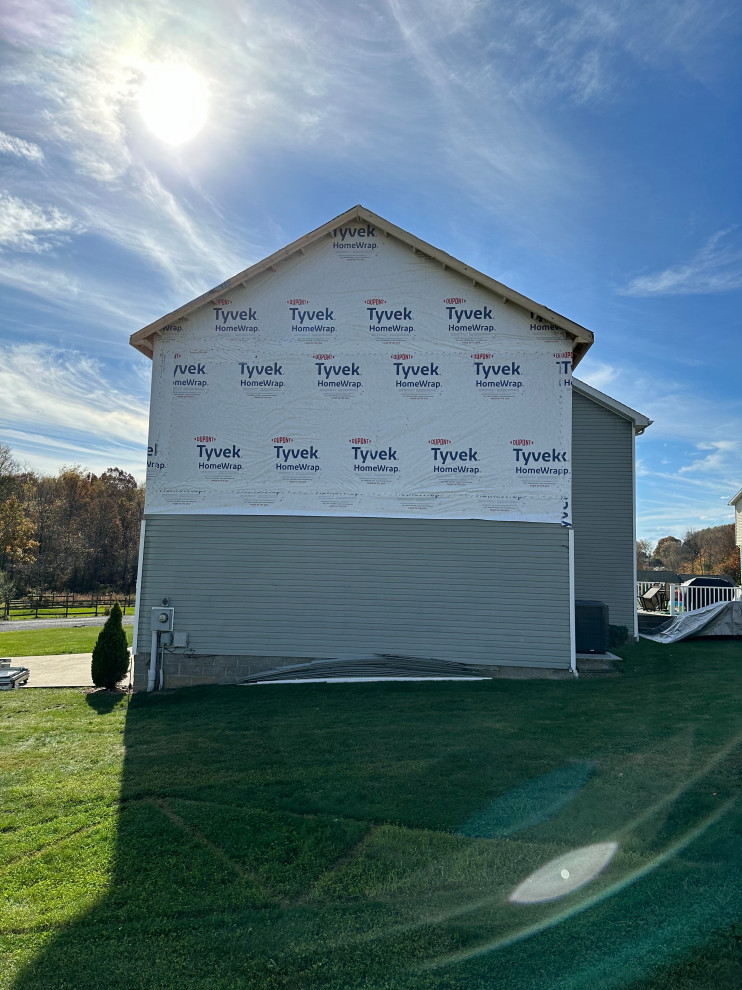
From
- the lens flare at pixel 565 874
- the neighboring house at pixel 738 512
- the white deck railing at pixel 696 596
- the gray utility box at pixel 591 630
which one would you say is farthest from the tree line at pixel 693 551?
the lens flare at pixel 565 874

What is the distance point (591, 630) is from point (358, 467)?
605 cm

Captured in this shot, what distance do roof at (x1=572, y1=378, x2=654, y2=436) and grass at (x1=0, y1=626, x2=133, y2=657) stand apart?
49.1ft

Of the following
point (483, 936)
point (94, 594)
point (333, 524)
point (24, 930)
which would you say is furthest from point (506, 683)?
point (94, 594)

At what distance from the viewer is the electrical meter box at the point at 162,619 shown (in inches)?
475

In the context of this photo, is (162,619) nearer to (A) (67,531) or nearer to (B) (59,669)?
(B) (59,669)

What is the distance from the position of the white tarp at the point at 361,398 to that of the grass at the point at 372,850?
4445 mm

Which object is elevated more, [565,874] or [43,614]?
[565,874]

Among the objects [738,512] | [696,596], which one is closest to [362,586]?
[696,596]

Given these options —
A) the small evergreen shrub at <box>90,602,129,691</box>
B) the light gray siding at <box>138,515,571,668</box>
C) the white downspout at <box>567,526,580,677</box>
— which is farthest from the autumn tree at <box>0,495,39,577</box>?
the white downspout at <box>567,526,580,677</box>

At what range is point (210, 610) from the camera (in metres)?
12.2

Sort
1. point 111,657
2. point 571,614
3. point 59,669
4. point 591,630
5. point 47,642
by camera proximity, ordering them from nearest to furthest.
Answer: point 571,614, point 111,657, point 591,630, point 59,669, point 47,642

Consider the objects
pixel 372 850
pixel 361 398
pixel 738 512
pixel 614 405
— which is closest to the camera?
pixel 372 850

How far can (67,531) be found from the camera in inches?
2173

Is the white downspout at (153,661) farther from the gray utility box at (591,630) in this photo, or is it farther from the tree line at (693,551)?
the tree line at (693,551)
